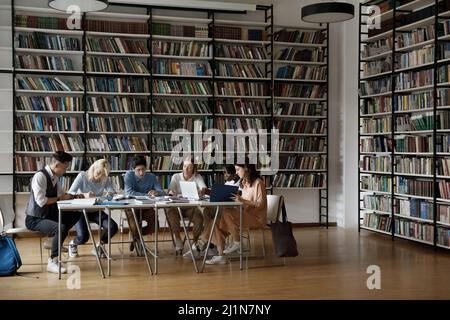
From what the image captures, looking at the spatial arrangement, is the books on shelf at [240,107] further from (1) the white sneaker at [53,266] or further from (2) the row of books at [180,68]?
(1) the white sneaker at [53,266]

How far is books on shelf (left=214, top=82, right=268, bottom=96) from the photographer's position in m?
8.94

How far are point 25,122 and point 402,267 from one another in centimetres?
530

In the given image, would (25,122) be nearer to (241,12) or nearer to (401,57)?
(241,12)

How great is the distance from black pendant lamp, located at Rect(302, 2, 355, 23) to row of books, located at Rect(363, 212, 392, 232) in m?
2.81

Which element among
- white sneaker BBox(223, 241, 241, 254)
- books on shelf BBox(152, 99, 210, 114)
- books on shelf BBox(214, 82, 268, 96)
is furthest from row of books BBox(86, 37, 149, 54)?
white sneaker BBox(223, 241, 241, 254)

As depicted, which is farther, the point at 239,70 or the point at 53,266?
the point at 239,70

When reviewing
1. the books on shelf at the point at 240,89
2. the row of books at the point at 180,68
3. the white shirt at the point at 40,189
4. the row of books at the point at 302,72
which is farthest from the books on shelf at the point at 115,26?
the white shirt at the point at 40,189

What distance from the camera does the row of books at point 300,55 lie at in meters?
9.26

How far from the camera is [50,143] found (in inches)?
326

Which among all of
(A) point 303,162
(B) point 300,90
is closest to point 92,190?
(A) point 303,162

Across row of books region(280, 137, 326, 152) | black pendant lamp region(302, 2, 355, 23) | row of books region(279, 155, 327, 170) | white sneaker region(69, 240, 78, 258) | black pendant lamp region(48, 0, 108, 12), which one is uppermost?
black pendant lamp region(302, 2, 355, 23)

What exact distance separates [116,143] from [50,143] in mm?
915

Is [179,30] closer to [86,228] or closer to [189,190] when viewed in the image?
[189,190]

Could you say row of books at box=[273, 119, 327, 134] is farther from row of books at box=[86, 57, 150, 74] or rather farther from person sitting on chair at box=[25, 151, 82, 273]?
person sitting on chair at box=[25, 151, 82, 273]
